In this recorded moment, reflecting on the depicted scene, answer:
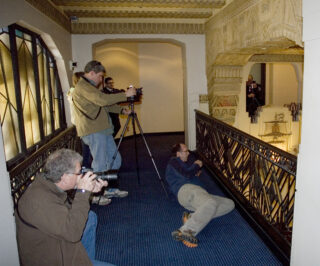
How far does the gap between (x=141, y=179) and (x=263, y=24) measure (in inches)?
114

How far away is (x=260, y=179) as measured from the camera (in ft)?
10.2

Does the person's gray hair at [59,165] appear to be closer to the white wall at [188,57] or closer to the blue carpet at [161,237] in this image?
the blue carpet at [161,237]

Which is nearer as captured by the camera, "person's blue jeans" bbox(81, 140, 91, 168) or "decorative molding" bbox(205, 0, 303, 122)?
"decorative molding" bbox(205, 0, 303, 122)

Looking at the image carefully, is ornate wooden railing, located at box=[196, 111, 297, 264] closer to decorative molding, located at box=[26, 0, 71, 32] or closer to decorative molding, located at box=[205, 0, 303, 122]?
decorative molding, located at box=[205, 0, 303, 122]

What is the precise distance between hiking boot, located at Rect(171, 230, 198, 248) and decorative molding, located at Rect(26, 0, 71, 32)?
9.75 feet

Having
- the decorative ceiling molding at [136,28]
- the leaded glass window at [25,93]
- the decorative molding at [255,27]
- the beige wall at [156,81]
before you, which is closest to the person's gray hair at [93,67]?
the leaded glass window at [25,93]

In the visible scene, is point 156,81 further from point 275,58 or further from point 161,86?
point 275,58

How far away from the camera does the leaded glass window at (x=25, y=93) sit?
9.34 feet

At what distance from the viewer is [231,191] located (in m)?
3.85

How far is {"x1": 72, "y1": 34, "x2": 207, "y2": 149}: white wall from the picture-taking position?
18.1 feet

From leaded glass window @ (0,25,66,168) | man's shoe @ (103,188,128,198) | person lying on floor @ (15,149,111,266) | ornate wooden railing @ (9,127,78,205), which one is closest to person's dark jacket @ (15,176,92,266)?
person lying on floor @ (15,149,111,266)

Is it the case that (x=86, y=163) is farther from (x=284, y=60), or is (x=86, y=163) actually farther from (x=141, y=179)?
(x=284, y=60)

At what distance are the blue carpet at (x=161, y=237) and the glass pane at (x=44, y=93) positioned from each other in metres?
1.39

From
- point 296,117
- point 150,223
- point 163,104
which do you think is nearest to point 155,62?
point 163,104
